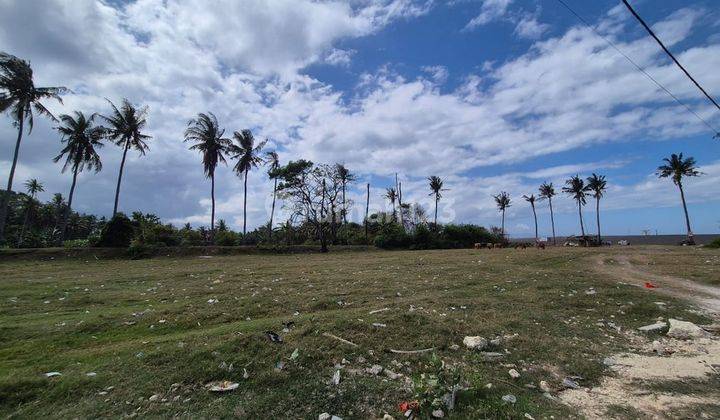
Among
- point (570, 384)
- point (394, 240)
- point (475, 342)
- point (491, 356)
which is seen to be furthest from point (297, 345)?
point (394, 240)

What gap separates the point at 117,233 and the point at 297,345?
30500 mm

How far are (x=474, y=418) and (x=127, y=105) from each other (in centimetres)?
4113

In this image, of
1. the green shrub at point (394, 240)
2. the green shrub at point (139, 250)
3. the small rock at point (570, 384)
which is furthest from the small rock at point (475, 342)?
the green shrub at point (394, 240)

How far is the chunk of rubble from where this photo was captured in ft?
23.0

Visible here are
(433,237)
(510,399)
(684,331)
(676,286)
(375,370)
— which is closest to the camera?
(510,399)

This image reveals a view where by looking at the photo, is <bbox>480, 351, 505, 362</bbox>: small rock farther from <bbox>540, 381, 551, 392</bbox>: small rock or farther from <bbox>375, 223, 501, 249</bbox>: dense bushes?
<bbox>375, 223, 501, 249</bbox>: dense bushes

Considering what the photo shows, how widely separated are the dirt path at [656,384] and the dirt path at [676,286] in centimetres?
345

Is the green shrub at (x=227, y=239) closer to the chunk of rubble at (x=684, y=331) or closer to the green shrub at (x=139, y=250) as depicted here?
the green shrub at (x=139, y=250)

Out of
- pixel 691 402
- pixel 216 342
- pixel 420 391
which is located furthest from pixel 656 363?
pixel 216 342

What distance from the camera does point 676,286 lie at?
12.4 m

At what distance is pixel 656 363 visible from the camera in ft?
18.9

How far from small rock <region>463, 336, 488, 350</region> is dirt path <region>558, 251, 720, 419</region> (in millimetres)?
1438

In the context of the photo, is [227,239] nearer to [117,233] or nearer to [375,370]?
[117,233]

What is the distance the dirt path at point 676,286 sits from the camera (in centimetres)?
980
